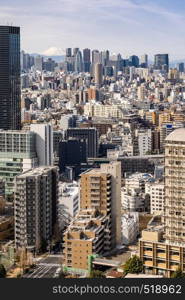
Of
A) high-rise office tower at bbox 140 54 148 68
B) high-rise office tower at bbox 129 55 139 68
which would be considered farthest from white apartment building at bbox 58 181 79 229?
high-rise office tower at bbox 140 54 148 68

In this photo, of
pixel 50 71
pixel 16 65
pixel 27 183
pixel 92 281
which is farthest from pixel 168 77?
pixel 92 281

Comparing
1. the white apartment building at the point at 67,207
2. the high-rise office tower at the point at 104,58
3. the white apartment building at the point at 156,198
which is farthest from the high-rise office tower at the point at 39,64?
the white apartment building at the point at 67,207

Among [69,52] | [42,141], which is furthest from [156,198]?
[69,52]

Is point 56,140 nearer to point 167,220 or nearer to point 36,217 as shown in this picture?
point 36,217

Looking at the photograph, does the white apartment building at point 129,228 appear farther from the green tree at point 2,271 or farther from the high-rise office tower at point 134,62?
the high-rise office tower at point 134,62

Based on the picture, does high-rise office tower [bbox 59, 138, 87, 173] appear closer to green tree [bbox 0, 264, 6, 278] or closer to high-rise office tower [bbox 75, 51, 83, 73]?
green tree [bbox 0, 264, 6, 278]
